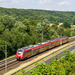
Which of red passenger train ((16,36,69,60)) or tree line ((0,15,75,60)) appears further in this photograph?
tree line ((0,15,75,60))

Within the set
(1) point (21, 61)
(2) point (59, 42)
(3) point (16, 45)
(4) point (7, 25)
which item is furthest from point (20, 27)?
(1) point (21, 61)

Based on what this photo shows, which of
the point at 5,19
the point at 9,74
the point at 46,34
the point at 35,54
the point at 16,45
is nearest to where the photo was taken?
the point at 9,74

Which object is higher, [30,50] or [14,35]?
[14,35]

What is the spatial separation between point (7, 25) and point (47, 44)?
30540 mm

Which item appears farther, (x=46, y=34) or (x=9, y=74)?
(x=46, y=34)

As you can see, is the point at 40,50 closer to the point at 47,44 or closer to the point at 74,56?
the point at 47,44

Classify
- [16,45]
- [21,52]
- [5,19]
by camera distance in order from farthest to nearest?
[5,19] → [16,45] → [21,52]

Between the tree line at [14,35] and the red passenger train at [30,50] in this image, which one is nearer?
the red passenger train at [30,50]

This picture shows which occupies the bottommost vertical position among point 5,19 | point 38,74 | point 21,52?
point 21,52

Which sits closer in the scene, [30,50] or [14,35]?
[30,50]

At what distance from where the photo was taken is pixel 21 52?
41.0m

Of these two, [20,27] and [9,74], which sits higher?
[20,27]

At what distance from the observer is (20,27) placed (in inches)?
3066

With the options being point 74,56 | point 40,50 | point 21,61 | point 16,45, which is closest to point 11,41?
point 16,45
